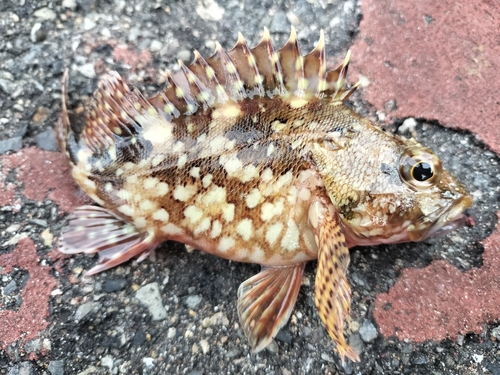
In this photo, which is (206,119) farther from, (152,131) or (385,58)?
(385,58)

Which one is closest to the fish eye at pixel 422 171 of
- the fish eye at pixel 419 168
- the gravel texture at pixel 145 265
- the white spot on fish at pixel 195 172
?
the fish eye at pixel 419 168

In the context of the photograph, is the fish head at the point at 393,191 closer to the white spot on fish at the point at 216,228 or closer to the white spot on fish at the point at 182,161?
the white spot on fish at the point at 216,228

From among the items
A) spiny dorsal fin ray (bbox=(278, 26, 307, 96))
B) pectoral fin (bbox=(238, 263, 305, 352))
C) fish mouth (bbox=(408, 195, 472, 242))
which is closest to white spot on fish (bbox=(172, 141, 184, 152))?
spiny dorsal fin ray (bbox=(278, 26, 307, 96))

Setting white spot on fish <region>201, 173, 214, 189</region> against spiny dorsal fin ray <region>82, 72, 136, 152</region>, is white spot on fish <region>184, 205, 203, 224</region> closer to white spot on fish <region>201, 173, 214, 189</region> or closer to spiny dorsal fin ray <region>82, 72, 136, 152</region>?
white spot on fish <region>201, 173, 214, 189</region>

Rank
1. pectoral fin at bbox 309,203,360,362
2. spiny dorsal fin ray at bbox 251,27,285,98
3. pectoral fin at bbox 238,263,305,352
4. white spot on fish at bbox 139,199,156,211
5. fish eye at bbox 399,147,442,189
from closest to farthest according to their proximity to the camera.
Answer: pectoral fin at bbox 309,203,360,362
fish eye at bbox 399,147,442,189
pectoral fin at bbox 238,263,305,352
spiny dorsal fin ray at bbox 251,27,285,98
white spot on fish at bbox 139,199,156,211

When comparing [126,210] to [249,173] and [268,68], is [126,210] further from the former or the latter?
[268,68]

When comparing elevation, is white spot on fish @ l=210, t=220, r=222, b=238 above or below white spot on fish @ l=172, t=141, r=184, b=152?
below

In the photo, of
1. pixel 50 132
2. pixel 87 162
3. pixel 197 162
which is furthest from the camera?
pixel 50 132

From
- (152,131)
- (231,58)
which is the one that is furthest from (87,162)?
(231,58)
